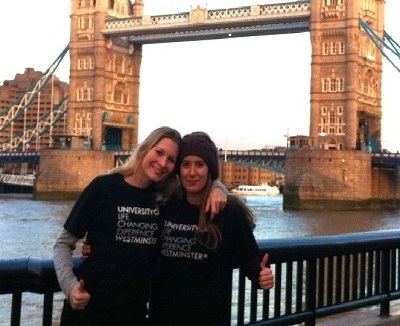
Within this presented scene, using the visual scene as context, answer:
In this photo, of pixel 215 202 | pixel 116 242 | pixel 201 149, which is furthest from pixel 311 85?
pixel 116 242

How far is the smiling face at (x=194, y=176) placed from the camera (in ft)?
10.8

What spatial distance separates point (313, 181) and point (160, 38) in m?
16.5

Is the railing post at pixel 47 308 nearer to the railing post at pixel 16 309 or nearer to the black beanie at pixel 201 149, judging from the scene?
the railing post at pixel 16 309

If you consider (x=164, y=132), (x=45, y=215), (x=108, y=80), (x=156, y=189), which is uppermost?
(x=108, y=80)

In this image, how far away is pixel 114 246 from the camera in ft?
10.2

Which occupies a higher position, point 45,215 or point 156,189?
point 156,189

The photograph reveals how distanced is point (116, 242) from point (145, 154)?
1.23 ft

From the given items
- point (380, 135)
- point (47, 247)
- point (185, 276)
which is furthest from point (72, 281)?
point (380, 135)

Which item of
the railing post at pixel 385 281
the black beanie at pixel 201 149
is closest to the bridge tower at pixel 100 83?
the railing post at pixel 385 281

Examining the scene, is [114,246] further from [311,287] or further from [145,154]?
[311,287]

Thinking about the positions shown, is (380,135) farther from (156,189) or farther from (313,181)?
(156,189)

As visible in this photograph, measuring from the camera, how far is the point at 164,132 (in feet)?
10.8

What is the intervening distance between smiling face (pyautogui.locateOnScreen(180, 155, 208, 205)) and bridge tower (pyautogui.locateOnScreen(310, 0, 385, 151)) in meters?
46.4

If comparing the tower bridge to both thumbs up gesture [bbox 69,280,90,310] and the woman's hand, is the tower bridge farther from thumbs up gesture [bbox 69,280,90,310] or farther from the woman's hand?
thumbs up gesture [bbox 69,280,90,310]
